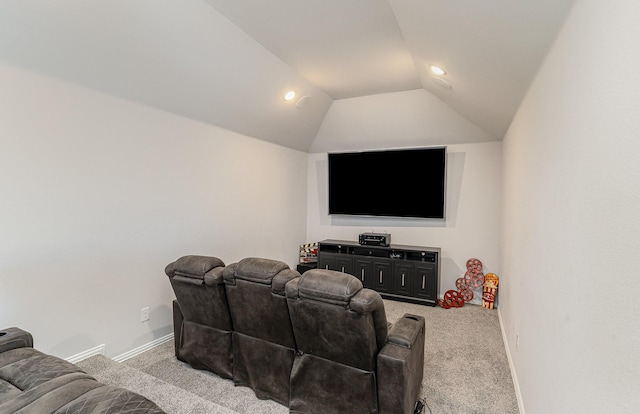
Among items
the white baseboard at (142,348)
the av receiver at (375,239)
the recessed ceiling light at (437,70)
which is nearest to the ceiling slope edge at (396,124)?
the recessed ceiling light at (437,70)

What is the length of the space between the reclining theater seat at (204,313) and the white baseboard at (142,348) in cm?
59

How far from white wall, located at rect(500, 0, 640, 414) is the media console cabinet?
2.48 meters

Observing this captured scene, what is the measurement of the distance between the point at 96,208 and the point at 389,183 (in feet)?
12.5

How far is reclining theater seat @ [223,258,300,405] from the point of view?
2029 millimetres

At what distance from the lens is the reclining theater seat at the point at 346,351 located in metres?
1.72

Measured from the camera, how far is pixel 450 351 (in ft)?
9.87

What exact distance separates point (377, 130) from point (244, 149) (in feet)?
6.95

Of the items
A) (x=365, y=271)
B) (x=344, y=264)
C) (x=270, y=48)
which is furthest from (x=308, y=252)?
(x=270, y=48)

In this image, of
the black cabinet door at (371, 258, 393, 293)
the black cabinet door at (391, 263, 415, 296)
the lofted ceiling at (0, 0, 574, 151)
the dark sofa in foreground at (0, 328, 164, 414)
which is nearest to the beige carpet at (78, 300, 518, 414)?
the dark sofa in foreground at (0, 328, 164, 414)

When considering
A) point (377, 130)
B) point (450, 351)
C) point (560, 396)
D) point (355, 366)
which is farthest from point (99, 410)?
point (377, 130)

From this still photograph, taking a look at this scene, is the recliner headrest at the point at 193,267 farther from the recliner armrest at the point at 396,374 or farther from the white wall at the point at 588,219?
the white wall at the point at 588,219

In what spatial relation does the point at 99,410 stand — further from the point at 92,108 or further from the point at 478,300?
the point at 478,300

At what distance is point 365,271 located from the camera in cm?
472

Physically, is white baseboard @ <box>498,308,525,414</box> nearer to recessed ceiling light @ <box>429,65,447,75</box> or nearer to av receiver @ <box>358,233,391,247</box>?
av receiver @ <box>358,233,391,247</box>
